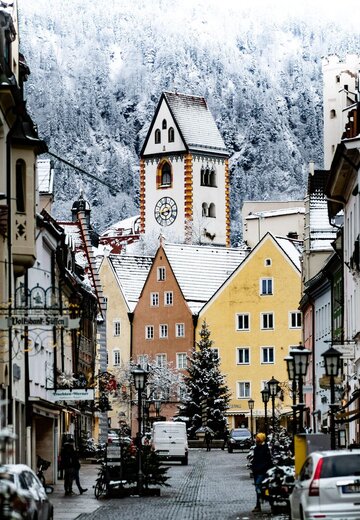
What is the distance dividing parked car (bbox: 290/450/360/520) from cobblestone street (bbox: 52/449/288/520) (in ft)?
25.8

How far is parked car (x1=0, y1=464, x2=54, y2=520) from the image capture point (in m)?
25.1

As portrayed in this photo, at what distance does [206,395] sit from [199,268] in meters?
28.1

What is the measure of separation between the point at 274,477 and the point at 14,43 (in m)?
13.6

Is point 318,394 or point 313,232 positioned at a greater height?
point 313,232

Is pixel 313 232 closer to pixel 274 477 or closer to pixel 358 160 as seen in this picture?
pixel 358 160

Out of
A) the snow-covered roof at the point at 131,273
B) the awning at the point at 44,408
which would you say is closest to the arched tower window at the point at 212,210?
the snow-covered roof at the point at 131,273

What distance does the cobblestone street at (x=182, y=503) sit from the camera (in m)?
36.5

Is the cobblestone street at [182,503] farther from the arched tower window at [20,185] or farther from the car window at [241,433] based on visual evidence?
the car window at [241,433]

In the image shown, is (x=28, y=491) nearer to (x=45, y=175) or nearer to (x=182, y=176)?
(x=45, y=175)

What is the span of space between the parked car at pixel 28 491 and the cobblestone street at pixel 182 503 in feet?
25.2

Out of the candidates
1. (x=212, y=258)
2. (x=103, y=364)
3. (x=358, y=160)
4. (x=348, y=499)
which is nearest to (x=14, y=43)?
(x=358, y=160)

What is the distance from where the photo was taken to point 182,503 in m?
41.8

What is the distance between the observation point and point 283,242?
12381 cm

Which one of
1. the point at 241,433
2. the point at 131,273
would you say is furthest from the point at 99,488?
the point at 131,273
